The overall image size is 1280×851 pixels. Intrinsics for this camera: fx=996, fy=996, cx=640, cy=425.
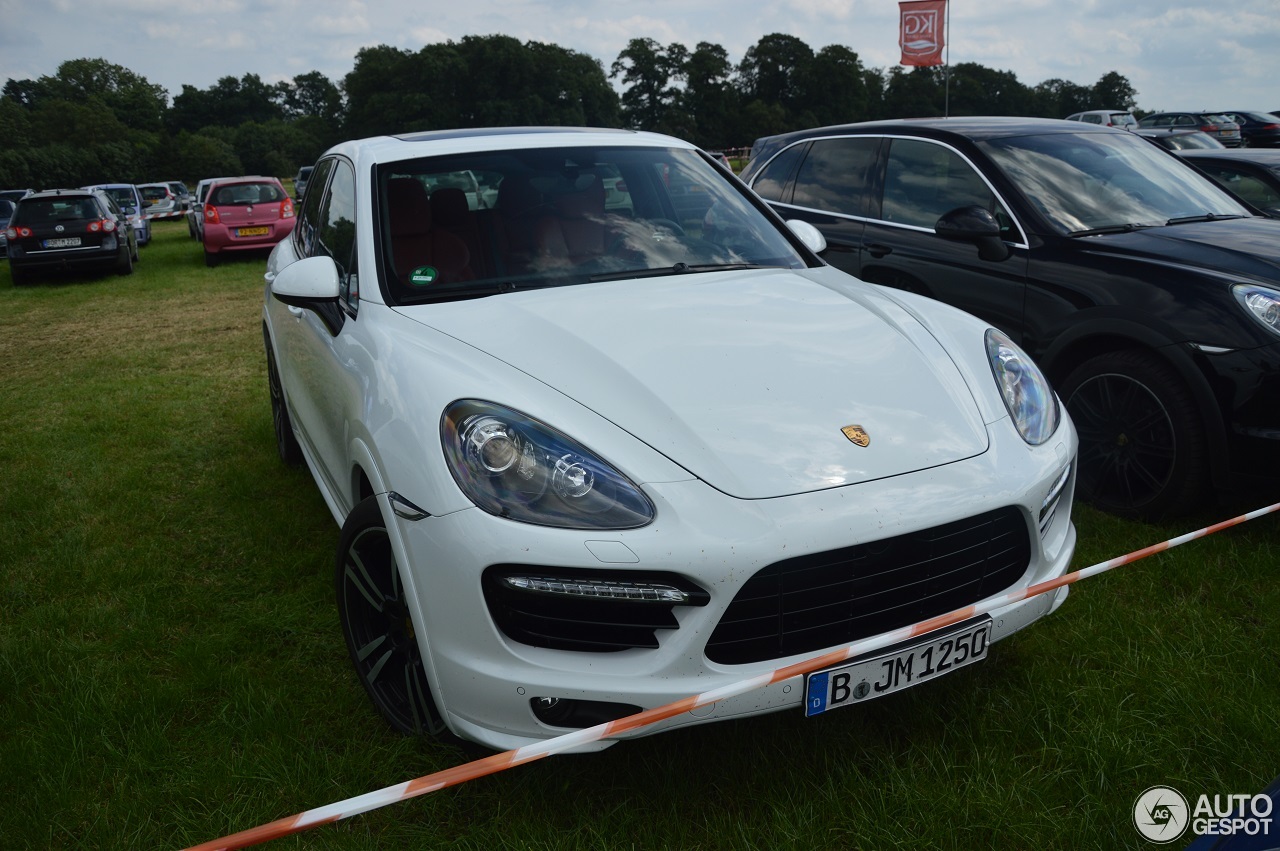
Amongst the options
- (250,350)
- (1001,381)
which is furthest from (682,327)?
(250,350)

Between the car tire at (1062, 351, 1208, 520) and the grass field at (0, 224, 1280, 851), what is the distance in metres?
0.13

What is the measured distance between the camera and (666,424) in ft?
7.55

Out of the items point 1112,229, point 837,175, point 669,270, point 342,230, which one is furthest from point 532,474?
point 837,175

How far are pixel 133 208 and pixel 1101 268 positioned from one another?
81.3 ft

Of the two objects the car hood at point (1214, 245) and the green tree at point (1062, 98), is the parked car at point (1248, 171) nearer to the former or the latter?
the car hood at point (1214, 245)

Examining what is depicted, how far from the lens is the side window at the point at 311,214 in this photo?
14.3 feet

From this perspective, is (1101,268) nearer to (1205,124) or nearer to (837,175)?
(837,175)

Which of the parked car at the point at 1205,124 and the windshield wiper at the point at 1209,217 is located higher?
the windshield wiper at the point at 1209,217

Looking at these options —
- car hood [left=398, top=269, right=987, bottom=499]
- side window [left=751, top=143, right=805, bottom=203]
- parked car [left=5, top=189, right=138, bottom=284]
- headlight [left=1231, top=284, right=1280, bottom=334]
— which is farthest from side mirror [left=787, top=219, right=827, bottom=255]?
parked car [left=5, top=189, right=138, bottom=284]

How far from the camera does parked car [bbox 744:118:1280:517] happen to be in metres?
3.76

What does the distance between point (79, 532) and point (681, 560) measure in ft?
11.8

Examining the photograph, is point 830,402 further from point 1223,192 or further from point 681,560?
point 1223,192

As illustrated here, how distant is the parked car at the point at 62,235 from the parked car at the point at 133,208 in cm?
582

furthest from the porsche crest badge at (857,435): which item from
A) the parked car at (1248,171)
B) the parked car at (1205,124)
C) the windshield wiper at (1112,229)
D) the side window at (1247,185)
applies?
the parked car at (1205,124)
